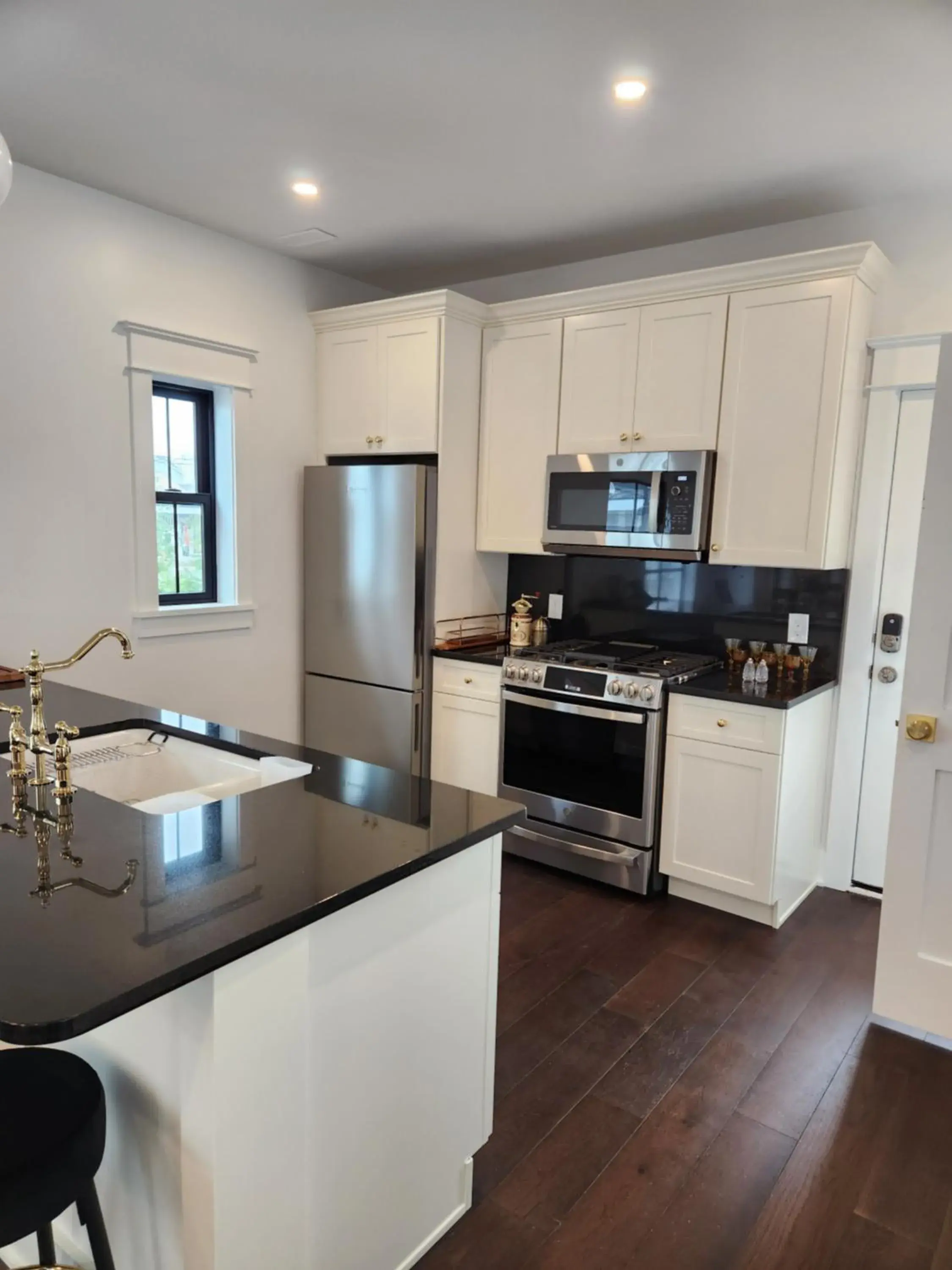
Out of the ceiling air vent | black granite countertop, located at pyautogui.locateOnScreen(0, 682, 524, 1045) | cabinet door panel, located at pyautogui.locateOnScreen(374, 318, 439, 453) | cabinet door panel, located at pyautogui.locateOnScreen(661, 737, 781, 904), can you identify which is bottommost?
cabinet door panel, located at pyautogui.locateOnScreen(661, 737, 781, 904)

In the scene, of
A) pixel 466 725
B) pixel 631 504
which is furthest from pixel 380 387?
pixel 466 725

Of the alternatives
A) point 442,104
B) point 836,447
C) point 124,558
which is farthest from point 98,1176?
point 836,447

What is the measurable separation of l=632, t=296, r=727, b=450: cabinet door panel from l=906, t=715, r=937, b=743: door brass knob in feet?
4.36

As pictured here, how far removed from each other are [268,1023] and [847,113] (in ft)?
8.83

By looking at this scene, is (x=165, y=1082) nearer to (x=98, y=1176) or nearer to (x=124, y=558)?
(x=98, y=1176)

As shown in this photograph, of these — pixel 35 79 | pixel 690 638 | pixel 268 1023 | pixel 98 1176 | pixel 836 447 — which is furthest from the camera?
pixel 690 638

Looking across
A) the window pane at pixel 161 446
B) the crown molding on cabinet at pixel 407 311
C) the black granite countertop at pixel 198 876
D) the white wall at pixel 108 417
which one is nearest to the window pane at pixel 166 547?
the window pane at pixel 161 446

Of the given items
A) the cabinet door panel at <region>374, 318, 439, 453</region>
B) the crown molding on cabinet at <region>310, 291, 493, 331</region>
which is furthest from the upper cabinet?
the cabinet door panel at <region>374, 318, 439, 453</region>

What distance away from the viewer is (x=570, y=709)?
3.31m

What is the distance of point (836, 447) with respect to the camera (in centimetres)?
295

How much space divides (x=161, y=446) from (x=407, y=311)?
1.23m

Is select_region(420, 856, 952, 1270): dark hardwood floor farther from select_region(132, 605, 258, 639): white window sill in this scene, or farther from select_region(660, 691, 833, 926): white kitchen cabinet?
select_region(132, 605, 258, 639): white window sill

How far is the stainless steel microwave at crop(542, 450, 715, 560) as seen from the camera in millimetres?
3191

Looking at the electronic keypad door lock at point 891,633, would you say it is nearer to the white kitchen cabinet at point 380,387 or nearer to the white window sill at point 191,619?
the white kitchen cabinet at point 380,387
